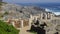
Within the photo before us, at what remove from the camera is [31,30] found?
29719 millimetres

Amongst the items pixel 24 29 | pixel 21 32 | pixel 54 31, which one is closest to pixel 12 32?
pixel 54 31

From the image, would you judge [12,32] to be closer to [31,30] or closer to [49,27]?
[49,27]

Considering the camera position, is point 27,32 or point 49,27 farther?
point 27,32

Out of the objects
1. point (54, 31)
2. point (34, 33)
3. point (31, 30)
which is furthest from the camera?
point (31, 30)

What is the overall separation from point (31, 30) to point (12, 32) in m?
7.48

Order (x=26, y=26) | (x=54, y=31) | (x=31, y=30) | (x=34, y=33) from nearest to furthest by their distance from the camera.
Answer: (x=54, y=31) < (x=34, y=33) < (x=31, y=30) < (x=26, y=26)

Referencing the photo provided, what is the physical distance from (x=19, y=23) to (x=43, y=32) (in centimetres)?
642

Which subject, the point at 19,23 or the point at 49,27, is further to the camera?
the point at 19,23

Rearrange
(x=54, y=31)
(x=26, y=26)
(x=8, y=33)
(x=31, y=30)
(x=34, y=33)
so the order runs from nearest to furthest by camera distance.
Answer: (x=8, y=33), (x=54, y=31), (x=34, y=33), (x=31, y=30), (x=26, y=26)

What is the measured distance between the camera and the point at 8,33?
21344 mm

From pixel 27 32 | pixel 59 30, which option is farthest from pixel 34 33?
pixel 59 30

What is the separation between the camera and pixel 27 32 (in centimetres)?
2877

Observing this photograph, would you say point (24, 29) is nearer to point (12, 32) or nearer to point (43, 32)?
point (43, 32)

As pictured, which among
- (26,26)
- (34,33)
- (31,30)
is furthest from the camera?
(26,26)
